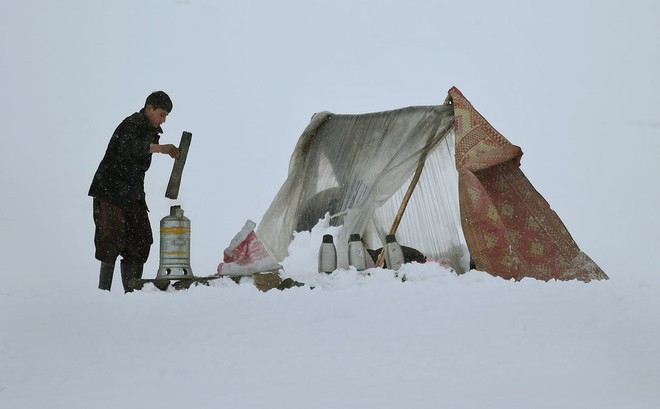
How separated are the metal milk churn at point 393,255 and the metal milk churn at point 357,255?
15 cm

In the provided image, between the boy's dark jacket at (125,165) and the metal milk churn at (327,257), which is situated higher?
the boy's dark jacket at (125,165)

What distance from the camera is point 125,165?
5.21 metres

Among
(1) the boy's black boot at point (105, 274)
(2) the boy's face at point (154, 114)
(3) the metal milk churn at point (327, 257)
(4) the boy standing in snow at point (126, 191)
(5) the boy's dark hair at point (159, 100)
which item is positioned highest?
(5) the boy's dark hair at point (159, 100)

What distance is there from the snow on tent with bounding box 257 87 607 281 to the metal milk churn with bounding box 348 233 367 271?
7 cm

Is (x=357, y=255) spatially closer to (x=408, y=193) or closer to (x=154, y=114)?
(x=408, y=193)

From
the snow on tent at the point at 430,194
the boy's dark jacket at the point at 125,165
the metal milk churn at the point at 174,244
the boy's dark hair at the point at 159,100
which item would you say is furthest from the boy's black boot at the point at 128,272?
the snow on tent at the point at 430,194

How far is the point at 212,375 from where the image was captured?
122 inches

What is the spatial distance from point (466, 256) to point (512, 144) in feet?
2.76

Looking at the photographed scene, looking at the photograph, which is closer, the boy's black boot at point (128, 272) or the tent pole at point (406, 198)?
the boy's black boot at point (128, 272)

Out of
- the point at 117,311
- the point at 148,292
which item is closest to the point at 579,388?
the point at 117,311

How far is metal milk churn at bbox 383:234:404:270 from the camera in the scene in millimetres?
5508

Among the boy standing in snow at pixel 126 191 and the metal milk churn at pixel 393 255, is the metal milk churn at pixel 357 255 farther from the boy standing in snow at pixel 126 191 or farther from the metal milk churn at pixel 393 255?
the boy standing in snow at pixel 126 191

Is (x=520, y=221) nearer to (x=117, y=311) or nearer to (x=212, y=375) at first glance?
(x=117, y=311)

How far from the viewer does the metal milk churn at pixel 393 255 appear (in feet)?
18.1
